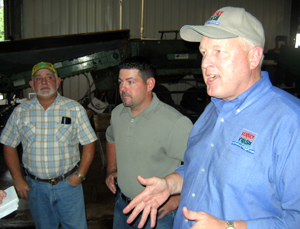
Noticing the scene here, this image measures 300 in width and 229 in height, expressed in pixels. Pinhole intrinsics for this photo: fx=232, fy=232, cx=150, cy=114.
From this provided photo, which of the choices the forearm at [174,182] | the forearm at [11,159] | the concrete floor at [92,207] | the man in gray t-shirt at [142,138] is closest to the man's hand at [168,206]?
the man in gray t-shirt at [142,138]

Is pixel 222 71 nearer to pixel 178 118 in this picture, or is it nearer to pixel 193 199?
Answer: pixel 193 199

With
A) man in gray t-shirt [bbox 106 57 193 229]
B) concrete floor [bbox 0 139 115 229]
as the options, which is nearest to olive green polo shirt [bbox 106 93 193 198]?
man in gray t-shirt [bbox 106 57 193 229]

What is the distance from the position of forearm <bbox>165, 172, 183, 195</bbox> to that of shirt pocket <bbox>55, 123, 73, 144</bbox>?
132 cm

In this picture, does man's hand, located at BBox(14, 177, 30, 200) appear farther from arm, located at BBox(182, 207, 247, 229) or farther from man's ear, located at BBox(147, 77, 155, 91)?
arm, located at BBox(182, 207, 247, 229)

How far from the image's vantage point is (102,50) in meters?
4.43

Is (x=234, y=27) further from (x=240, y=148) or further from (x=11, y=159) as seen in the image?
(x=11, y=159)

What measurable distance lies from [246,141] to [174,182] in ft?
1.68

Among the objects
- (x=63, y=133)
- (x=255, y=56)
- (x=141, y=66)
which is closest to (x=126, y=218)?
(x=63, y=133)

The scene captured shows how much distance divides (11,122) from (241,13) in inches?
87.6

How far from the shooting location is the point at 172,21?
936 cm

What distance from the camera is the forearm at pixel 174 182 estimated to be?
1.30m

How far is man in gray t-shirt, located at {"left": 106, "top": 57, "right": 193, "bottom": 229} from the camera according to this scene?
5.87ft

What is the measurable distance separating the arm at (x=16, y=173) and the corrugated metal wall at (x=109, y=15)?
22.5ft

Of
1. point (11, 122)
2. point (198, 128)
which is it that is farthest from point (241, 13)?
Result: point (11, 122)
